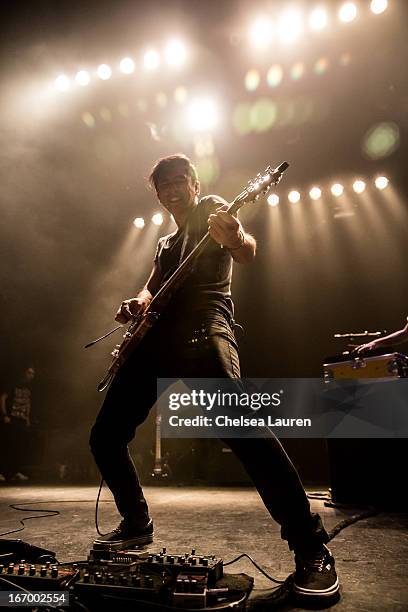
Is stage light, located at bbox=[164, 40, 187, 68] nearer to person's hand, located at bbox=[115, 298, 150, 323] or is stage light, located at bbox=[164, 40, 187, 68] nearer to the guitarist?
the guitarist

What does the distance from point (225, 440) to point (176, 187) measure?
4.67 feet

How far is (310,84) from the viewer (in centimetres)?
557

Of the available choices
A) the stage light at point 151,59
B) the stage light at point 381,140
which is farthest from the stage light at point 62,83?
the stage light at point 381,140

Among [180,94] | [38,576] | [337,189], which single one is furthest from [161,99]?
[38,576]

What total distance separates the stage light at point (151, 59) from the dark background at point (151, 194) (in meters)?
0.11

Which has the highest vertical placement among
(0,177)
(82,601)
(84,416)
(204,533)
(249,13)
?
(249,13)

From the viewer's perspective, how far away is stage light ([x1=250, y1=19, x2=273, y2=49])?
4.69 meters

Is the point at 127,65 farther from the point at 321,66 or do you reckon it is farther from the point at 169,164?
the point at 169,164

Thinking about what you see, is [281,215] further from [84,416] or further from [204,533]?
[204,533]

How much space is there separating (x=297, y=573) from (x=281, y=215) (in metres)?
7.30

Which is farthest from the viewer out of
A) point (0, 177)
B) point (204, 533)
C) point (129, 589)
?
point (0, 177)

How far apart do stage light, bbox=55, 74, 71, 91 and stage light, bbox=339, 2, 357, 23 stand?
3751 mm

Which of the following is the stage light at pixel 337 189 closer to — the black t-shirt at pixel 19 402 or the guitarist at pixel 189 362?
the guitarist at pixel 189 362

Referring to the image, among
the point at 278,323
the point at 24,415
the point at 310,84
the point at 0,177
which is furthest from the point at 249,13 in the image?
the point at 24,415
